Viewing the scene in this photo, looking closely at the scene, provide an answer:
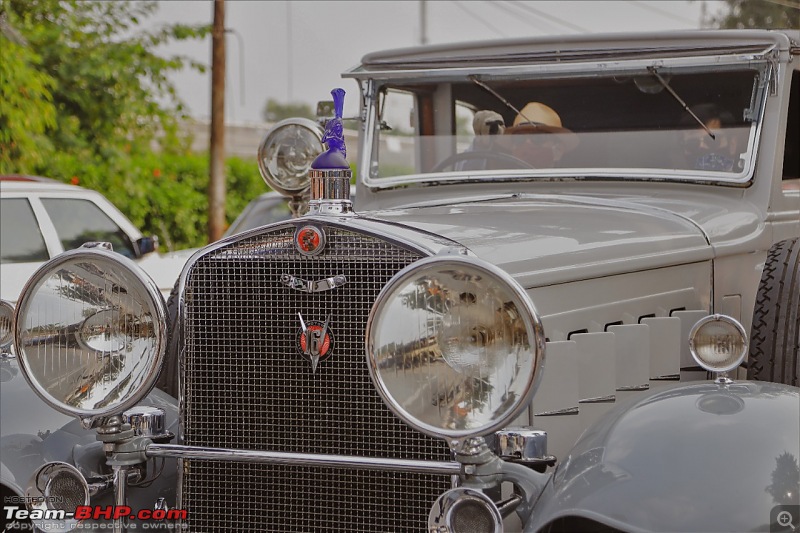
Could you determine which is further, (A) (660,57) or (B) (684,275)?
(A) (660,57)

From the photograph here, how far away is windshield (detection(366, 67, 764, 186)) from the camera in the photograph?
4.21 metres

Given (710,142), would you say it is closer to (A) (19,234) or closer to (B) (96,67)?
(A) (19,234)

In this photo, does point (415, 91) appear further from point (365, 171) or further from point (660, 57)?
point (660, 57)

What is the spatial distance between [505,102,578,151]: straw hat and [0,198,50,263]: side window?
482 cm

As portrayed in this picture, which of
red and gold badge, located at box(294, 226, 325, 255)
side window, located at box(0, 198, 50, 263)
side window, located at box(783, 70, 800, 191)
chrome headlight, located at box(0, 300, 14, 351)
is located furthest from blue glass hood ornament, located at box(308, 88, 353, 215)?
side window, located at box(0, 198, 50, 263)

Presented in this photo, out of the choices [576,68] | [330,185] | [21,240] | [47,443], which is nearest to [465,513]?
[330,185]

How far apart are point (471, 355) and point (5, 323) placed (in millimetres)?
1962

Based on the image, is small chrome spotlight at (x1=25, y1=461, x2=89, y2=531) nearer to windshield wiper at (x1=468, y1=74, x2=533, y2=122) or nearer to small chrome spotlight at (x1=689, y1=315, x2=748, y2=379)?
small chrome spotlight at (x1=689, y1=315, x2=748, y2=379)

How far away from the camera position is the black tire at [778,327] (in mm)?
3391

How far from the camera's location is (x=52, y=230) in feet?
27.1

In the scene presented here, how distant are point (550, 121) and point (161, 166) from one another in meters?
13.2

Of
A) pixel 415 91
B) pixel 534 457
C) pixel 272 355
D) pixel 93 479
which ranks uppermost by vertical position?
pixel 415 91

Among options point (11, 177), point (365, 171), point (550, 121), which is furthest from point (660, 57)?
point (11, 177)

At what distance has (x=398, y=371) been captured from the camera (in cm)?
264
